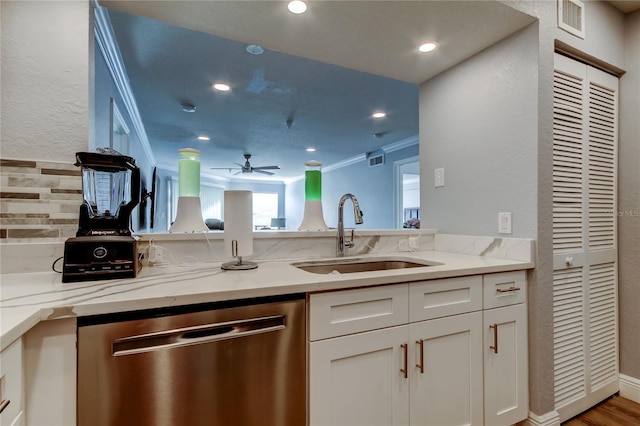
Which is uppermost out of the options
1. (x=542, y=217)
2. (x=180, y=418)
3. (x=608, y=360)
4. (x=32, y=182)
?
(x=32, y=182)

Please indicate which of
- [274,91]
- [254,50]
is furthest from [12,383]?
[274,91]

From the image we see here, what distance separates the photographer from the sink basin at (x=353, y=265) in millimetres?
1687

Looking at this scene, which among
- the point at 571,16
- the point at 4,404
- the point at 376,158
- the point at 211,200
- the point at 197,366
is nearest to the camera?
the point at 4,404

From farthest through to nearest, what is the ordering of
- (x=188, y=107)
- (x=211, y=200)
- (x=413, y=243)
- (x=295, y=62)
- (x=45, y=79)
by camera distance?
(x=211, y=200)
(x=188, y=107)
(x=295, y=62)
(x=413, y=243)
(x=45, y=79)

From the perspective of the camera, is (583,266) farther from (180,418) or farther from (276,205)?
(276,205)

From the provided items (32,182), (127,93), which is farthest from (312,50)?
(127,93)

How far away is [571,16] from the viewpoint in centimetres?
169

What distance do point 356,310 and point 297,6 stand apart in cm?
136

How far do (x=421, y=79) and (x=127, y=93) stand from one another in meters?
2.84

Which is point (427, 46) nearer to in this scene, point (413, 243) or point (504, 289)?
point (413, 243)

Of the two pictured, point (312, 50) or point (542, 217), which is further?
point (312, 50)

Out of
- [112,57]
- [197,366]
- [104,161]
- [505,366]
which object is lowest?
[505,366]

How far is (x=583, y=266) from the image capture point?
176 centimetres

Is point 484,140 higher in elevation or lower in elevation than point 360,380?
higher
